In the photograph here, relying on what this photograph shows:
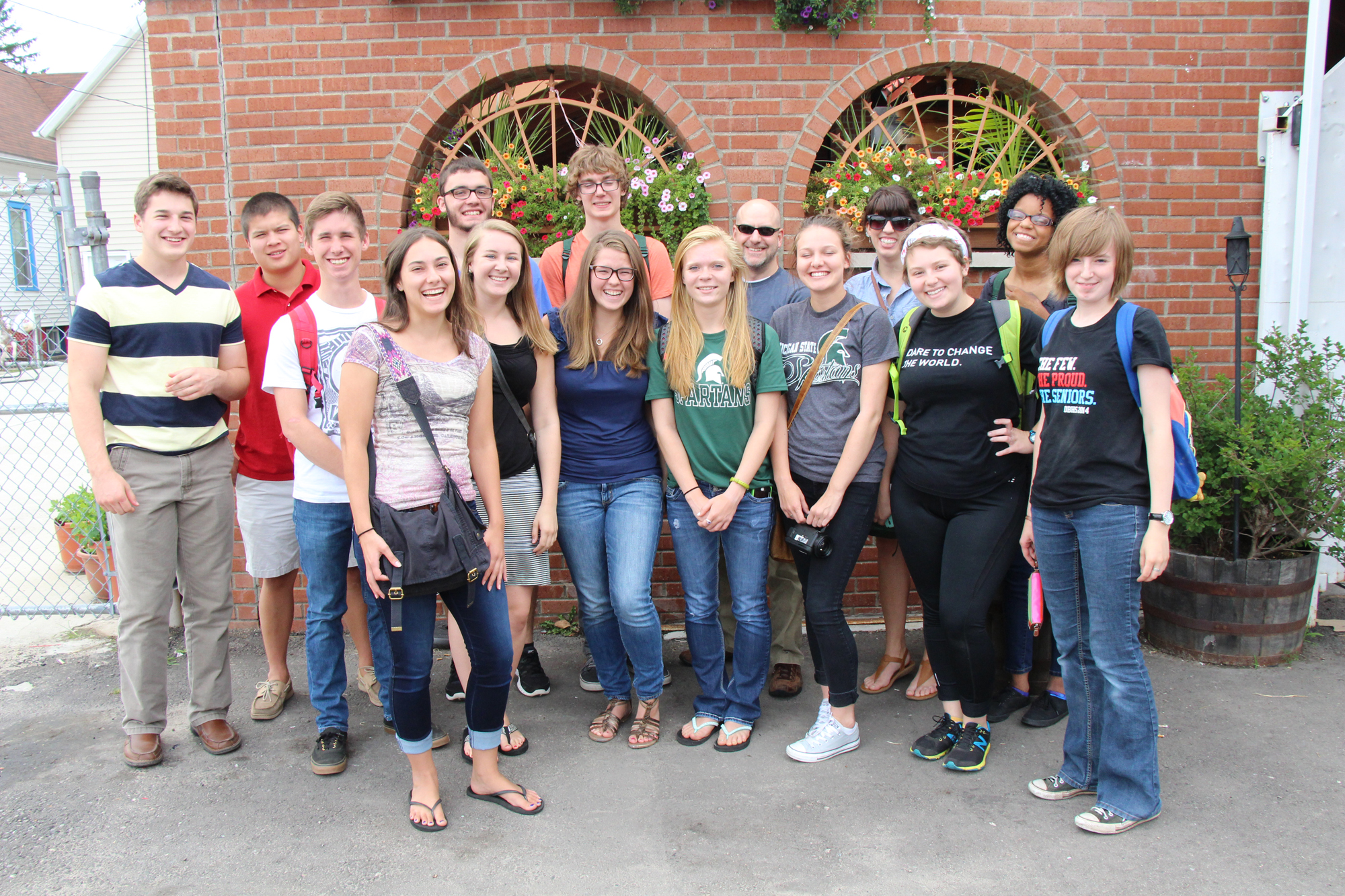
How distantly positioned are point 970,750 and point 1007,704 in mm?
506

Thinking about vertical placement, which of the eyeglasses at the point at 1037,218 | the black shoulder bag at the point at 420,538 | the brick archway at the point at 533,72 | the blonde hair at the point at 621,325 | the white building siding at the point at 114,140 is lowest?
the black shoulder bag at the point at 420,538

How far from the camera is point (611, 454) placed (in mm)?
3297

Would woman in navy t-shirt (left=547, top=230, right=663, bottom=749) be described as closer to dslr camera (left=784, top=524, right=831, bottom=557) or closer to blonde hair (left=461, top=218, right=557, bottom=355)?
blonde hair (left=461, top=218, right=557, bottom=355)

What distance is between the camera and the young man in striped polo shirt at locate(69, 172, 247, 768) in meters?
3.12

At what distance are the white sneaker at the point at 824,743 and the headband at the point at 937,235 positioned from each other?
5.86 feet

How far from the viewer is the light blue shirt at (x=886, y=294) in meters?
3.59

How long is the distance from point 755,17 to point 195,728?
4.19 meters

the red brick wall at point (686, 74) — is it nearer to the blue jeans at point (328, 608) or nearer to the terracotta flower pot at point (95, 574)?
the blue jeans at point (328, 608)

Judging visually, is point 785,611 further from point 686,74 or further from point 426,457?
point 686,74

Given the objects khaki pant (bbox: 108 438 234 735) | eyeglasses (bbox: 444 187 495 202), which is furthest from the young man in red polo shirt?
eyeglasses (bbox: 444 187 495 202)

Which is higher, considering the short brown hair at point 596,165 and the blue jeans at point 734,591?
the short brown hair at point 596,165

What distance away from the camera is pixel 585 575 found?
335 centimetres

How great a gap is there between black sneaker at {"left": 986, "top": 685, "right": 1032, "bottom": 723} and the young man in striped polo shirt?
10.1ft

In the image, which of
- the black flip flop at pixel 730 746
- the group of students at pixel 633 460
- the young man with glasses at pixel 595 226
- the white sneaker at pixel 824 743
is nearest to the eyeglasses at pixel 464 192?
the group of students at pixel 633 460
